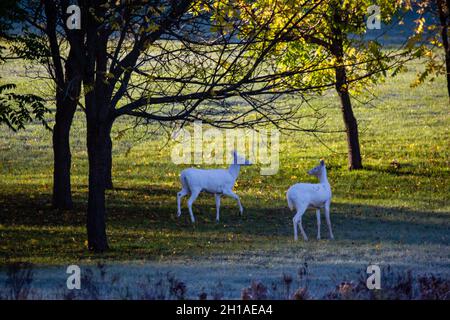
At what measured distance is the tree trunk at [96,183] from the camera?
55.5 feet

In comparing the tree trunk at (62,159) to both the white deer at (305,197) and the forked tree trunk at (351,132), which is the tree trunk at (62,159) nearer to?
the white deer at (305,197)

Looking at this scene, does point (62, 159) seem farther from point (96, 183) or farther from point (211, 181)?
point (96, 183)

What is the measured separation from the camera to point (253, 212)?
23.9m

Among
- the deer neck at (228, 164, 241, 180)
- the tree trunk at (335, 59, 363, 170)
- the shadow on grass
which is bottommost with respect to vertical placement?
the shadow on grass

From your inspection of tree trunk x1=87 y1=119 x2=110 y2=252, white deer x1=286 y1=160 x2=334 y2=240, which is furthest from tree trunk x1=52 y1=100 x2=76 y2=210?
white deer x1=286 y1=160 x2=334 y2=240

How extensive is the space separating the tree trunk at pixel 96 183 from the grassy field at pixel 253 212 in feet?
1.27

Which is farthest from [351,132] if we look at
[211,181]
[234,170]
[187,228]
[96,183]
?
[96,183]

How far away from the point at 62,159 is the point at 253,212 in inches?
201

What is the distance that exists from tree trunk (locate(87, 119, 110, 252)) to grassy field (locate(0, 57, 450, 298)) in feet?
1.27

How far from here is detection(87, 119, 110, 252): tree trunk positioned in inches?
666

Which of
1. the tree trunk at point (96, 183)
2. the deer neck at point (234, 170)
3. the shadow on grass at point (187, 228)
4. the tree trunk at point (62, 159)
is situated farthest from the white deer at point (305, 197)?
the tree trunk at point (62, 159)

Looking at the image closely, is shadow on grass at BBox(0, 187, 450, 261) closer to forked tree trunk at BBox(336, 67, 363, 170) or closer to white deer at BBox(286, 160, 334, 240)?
white deer at BBox(286, 160, 334, 240)
